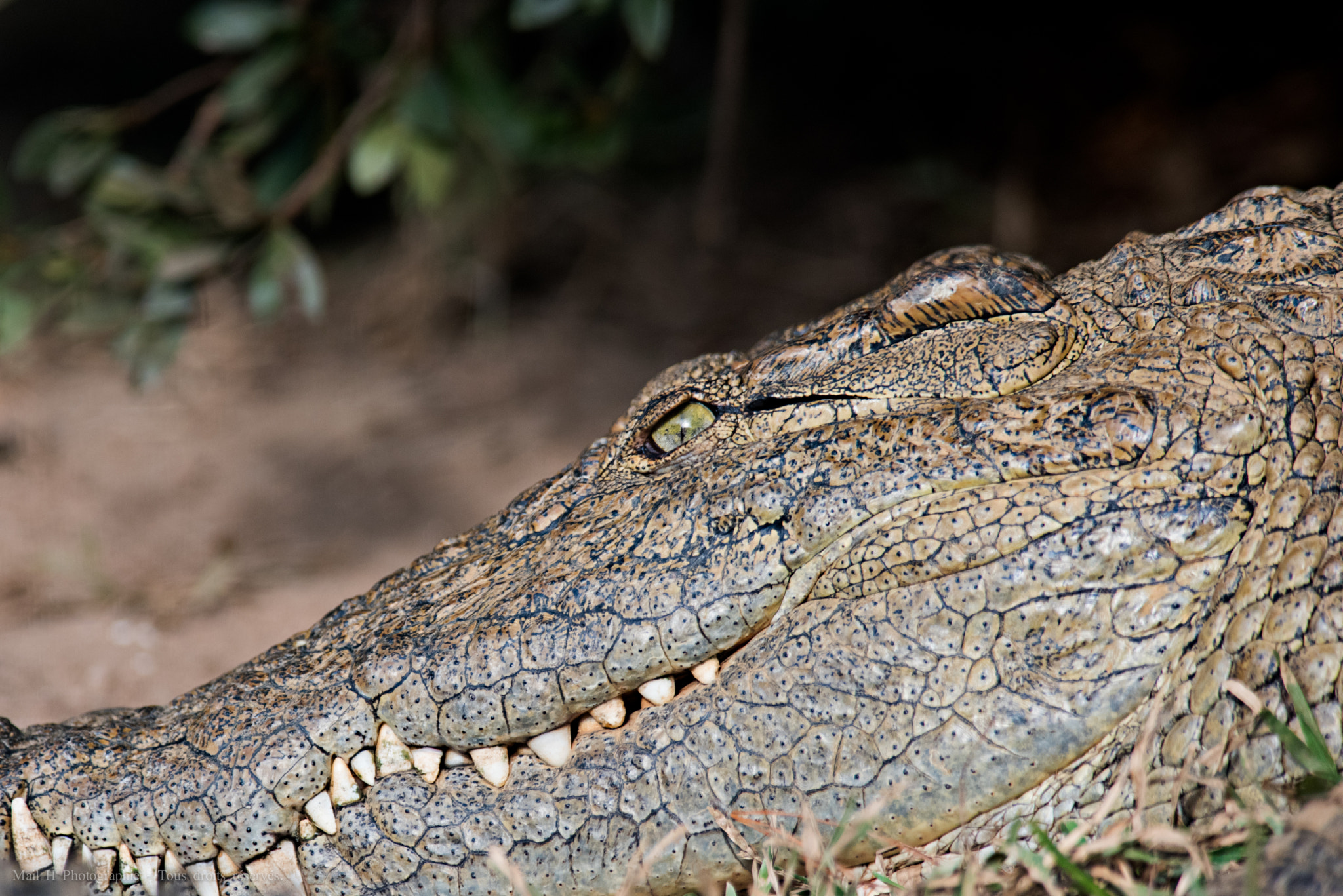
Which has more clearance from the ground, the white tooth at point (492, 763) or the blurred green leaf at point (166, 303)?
the blurred green leaf at point (166, 303)

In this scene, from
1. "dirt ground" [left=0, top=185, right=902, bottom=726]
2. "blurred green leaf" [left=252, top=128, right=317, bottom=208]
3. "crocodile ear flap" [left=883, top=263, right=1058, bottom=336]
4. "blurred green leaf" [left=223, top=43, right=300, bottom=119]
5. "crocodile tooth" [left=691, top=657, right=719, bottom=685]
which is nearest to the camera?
"crocodile tooth" [left=691, top=657, right=719, bottom=685]

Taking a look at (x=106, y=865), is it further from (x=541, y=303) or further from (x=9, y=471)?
(x=541, y=303)

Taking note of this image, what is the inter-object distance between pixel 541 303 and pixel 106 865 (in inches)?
191

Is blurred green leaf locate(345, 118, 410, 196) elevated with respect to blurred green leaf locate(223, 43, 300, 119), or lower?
lower

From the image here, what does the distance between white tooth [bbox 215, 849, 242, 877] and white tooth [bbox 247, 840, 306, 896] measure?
3cm

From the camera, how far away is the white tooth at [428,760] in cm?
181

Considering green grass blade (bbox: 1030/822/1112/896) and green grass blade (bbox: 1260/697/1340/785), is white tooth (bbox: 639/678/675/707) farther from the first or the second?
green grass blade (bbox: 1260/697/1340/785)

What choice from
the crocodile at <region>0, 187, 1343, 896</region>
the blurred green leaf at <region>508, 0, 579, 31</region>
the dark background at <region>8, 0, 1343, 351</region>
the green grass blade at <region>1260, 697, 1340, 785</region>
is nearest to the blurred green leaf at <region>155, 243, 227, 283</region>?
the blurred green leaf at <region>508, 0, 579, 31</region>

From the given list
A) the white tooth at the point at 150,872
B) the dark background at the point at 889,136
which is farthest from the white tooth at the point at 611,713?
the dark background at the point at 889,136

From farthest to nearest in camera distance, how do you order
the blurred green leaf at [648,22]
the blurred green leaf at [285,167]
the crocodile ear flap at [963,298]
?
the blurred green leaf at [285,167]
the blurred green leaf at [648,22]
the crocodile ear flap at [963,298]

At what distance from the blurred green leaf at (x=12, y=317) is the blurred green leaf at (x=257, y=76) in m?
1.00

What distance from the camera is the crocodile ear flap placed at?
6.50 feet

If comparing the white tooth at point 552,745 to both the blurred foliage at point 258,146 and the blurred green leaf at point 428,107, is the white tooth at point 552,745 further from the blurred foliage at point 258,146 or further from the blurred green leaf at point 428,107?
the blurred green leaf at point 428,107

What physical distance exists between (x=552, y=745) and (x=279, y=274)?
258 cm
